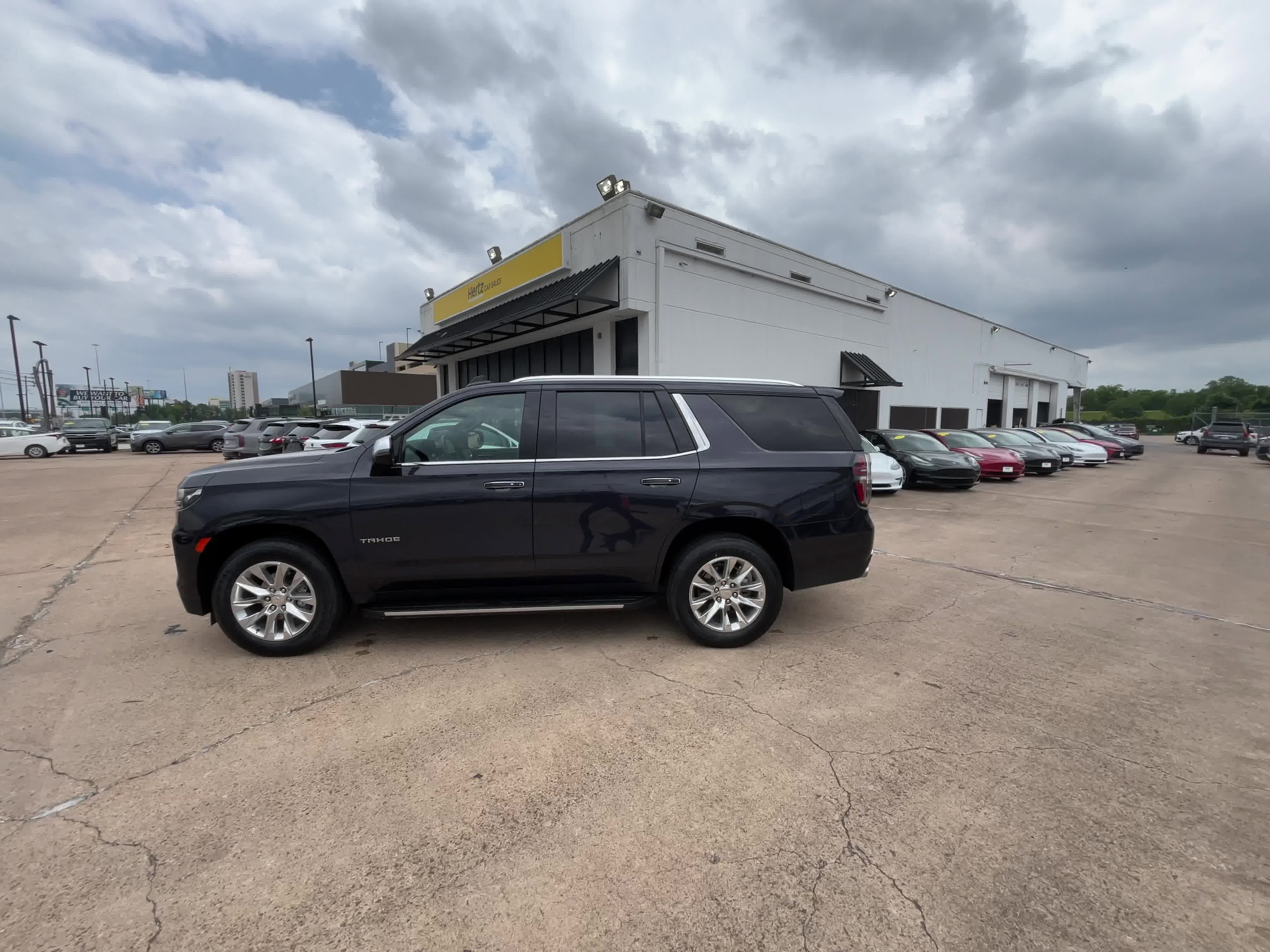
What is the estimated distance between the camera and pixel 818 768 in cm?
275

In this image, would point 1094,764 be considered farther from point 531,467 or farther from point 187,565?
point 187,565

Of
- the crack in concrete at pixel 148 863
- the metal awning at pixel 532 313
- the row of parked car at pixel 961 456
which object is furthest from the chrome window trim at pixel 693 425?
the metal awning at pixel 532 313

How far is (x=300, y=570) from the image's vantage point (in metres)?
3.90

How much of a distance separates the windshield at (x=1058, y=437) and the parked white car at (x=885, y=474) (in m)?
12.9

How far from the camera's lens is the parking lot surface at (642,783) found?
1.95 m

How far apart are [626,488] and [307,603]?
2347mm

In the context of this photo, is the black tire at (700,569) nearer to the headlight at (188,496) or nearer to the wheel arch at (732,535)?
the wheel arch at (732,535)

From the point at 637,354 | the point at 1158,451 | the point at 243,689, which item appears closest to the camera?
the point at 243,689

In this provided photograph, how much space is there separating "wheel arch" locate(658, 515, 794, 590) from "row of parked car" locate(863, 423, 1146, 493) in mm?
6156

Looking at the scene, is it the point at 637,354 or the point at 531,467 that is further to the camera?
the point at 637,354

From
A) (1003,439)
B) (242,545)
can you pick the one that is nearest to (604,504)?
(242,545)

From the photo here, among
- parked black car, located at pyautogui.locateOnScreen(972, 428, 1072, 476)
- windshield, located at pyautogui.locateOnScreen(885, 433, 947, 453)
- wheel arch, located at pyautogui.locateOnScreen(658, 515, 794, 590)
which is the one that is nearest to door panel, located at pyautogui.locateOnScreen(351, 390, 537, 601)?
wheel arch, located at pyautogui.locateOnScreen(658, 515, 794, 590)

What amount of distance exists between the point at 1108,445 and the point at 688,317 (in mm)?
20202

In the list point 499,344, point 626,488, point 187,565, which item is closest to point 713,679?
point 626,488
